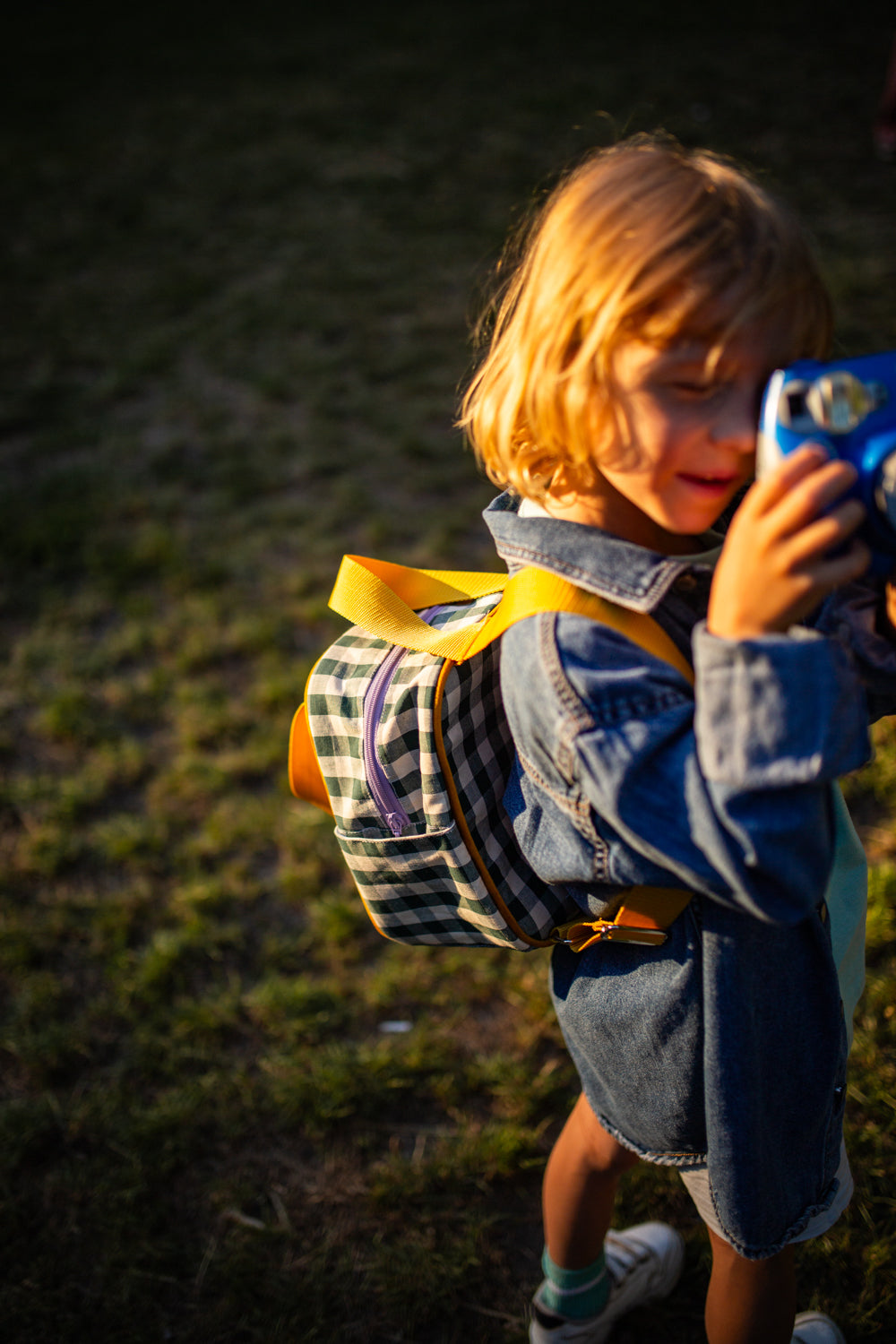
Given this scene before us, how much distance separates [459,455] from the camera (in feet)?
13.8

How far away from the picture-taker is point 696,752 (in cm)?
96

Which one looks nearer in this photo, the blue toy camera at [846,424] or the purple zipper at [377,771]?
the blue toy camera at [846,424]

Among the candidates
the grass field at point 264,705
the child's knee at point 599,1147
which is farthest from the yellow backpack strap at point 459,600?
the grass field at point 264,705

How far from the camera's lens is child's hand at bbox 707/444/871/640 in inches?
34.5

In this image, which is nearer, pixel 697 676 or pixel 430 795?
pixel 697 676

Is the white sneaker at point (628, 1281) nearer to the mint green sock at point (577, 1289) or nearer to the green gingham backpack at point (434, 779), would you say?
the mint green sock at point (577, 1289)

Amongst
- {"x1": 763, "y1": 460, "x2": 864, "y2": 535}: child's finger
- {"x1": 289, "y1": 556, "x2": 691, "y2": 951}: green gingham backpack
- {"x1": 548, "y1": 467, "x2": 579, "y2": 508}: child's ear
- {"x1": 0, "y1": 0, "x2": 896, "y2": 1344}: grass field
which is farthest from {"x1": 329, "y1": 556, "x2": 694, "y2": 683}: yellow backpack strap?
{"x1": 0, "y1": 0, "x2": 896, "y2": 1344}: grass field

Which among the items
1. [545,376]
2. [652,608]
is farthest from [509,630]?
[545,376]

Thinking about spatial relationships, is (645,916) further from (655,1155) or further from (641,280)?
(641,280)

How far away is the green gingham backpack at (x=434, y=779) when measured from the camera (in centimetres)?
121

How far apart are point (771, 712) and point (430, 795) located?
1.54 ft

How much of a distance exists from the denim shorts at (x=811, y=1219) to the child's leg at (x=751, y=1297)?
43mm

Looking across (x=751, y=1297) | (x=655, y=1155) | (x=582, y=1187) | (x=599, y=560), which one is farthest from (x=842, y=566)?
(x=582, y=1187)

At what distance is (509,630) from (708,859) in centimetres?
33
